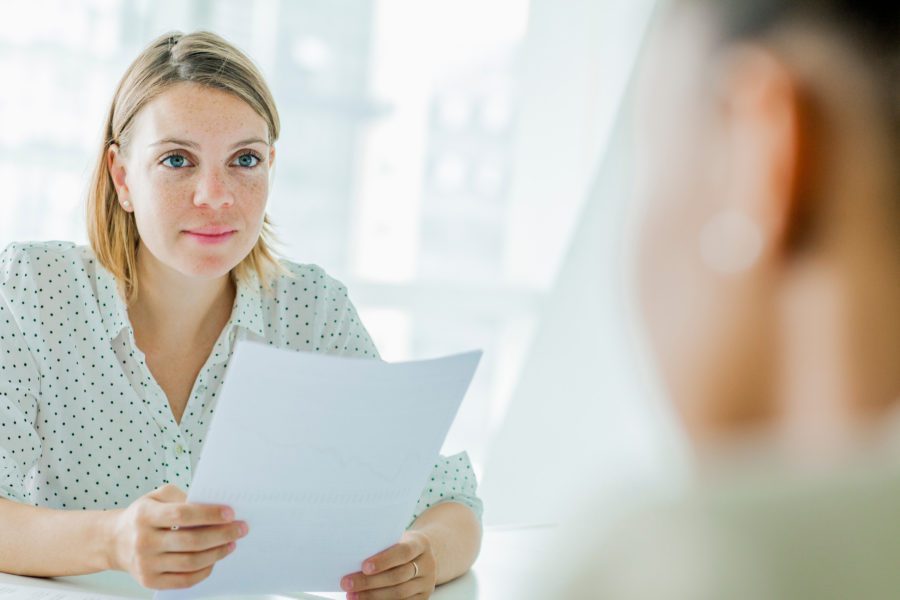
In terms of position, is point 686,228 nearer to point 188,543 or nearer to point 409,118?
point 188,543

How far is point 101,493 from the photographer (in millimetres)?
1500

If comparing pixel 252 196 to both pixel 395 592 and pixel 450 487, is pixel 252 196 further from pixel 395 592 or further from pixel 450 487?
pixel 395 592

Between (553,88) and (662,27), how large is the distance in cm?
427

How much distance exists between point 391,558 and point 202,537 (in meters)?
0.26

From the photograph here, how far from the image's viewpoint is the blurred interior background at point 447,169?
3936mm

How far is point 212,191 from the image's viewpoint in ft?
4.93

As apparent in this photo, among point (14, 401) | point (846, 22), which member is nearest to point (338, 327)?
point (14, 401)

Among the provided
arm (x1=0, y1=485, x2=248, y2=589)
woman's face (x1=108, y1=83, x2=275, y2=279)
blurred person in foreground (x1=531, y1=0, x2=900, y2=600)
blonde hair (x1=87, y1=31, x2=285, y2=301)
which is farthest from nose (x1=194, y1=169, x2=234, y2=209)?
blurred person in foreground (x1=531, y1=0, x2=900, y2=600)

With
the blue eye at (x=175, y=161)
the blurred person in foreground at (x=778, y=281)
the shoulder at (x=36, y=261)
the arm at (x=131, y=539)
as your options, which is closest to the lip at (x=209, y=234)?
the blue eye at (x=175, y=161)

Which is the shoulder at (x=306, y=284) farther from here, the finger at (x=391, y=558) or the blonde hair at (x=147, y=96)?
the finger at (x=391, y=558)

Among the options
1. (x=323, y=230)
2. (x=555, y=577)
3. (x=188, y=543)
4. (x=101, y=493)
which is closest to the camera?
(x=555, y=577)

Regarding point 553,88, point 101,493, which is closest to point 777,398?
point 101,493

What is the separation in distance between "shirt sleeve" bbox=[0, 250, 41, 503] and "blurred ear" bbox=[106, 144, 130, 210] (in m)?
0.20

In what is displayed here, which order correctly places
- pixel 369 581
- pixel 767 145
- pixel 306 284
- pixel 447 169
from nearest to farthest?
pixel 767 145
pixel 369 581
pixel 306 284
pixel 447 169
